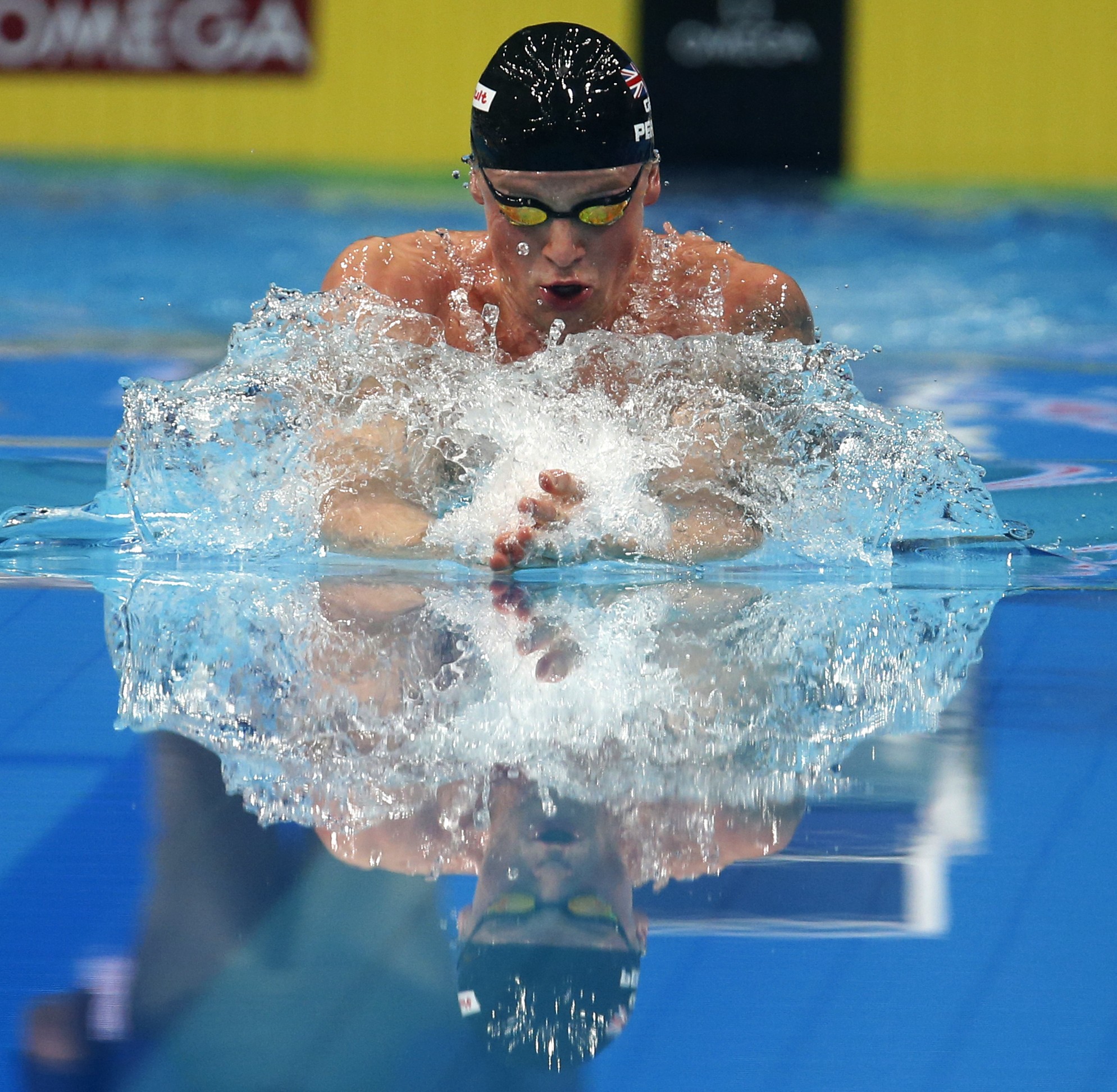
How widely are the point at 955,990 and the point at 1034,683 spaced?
0.72 m

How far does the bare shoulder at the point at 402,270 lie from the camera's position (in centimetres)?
248

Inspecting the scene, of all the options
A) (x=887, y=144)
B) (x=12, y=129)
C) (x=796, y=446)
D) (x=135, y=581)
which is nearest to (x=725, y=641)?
(x=796, y=446)

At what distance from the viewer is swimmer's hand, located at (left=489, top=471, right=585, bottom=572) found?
2.11 m

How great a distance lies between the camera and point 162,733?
1.59 meters

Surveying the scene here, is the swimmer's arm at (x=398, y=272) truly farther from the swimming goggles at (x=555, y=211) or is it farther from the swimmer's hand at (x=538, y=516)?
the swimmer's hand at (x=538, y=516)

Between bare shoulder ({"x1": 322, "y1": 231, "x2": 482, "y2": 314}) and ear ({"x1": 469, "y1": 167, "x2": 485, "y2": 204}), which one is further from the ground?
ear ({"x1": 469, "y1": 167, "x2": 485, "y2": 204})

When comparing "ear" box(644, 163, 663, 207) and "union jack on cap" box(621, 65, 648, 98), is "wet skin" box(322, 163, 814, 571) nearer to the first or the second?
"ear" box(644, 163, 663, 207)

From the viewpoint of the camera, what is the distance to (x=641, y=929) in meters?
1.21

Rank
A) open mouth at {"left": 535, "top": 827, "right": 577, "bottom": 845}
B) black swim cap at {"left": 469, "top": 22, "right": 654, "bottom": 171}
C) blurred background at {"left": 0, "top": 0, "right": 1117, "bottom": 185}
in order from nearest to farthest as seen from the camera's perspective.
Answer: open mouth at {"left": 535, "top": 827, "right": 577, "bottom": 845}, black swim cap at {"left": 469, "top": 22, "right": 654, "bottom": 171}, blurred background at {"left": 0, "top": 0, "right": 1117, "bottom": 185}

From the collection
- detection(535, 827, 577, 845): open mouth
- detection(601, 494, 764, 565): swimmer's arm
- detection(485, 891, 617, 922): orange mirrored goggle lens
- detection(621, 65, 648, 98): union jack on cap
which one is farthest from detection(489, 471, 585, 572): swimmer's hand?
detection(485, 891, 617, 922): orange mirrored goggle lens

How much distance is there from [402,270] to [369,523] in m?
0.43

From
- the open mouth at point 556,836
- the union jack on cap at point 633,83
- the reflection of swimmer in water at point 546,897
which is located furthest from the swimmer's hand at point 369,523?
the open mouth at point 556,836

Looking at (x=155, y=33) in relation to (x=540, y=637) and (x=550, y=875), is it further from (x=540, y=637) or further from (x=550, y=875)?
(x=550, y=875)

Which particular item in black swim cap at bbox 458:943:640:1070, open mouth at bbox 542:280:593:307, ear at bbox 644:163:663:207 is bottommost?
black swim cap at bbox 458:943:640:1070
